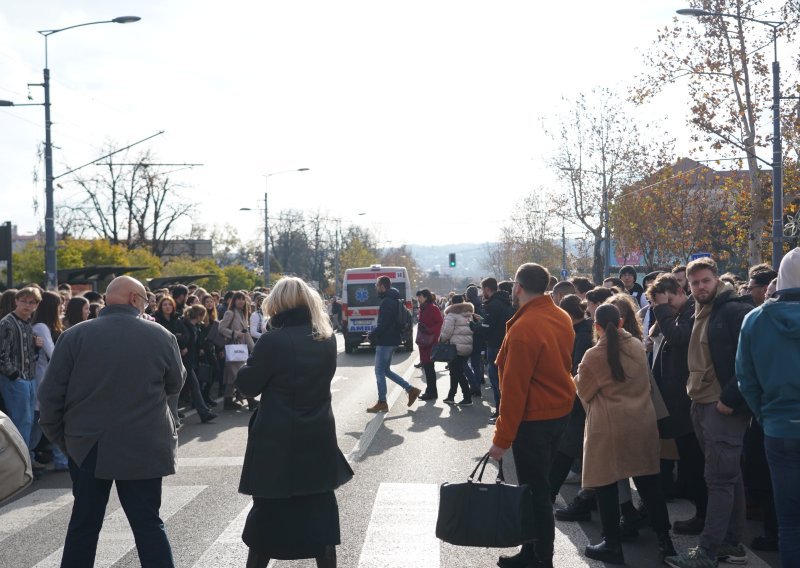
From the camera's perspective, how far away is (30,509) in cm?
781

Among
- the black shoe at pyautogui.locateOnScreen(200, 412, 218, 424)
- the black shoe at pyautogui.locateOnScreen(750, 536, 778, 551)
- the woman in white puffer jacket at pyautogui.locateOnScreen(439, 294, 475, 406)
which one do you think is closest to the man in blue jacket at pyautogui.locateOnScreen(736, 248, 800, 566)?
the black shoe at pyautogui.locateOnScreen(750, 536, 778, 551)

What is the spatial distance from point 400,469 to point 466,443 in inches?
68.5

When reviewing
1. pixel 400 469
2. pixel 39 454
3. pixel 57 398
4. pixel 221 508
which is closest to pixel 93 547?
pixel 57 398

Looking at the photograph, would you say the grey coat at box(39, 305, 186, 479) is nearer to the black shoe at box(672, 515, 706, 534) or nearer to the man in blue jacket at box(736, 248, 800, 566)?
the man in blue jacket at box(736, 248, 800, 566)

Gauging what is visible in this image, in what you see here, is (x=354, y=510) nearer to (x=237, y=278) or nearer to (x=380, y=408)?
(x=380, y=408)

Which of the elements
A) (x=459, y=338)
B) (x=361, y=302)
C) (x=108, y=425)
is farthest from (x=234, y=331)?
(x=361, y=302)

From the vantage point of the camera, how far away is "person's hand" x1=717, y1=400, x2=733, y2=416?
577 cm

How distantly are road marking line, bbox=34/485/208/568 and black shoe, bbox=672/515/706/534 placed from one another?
149 inches

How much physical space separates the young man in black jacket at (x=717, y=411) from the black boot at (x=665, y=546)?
5cm

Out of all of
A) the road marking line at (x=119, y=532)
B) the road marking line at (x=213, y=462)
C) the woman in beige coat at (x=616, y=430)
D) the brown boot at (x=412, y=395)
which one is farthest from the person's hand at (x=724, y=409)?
the brown boot at (x=412, y=395)

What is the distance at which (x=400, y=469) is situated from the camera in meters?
9.08

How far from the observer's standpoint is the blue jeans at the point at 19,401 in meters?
9.20

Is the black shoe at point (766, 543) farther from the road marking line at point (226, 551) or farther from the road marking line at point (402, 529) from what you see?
the road marking line at point (226, 551)

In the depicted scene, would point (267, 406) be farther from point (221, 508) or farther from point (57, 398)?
point (221, 508)
